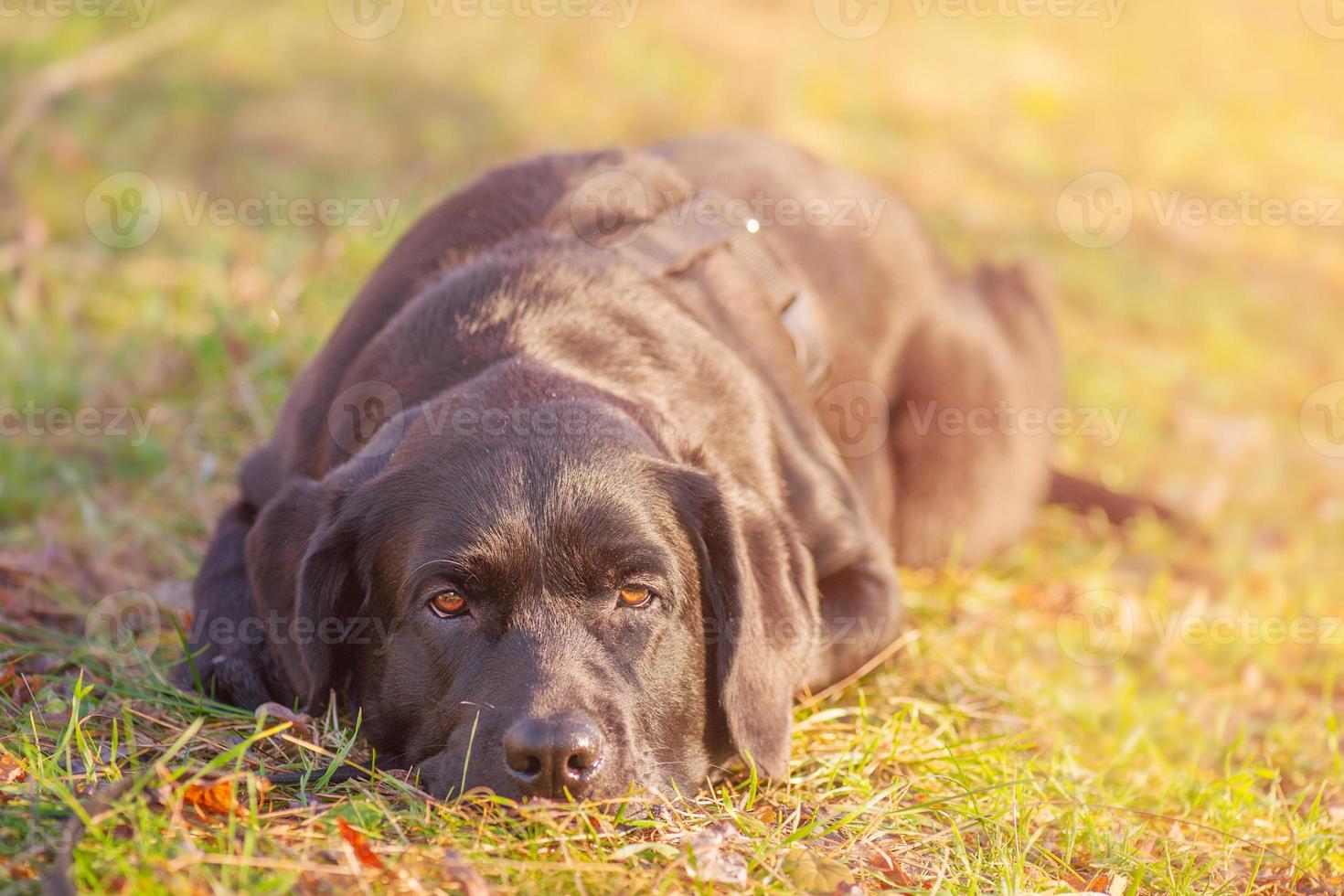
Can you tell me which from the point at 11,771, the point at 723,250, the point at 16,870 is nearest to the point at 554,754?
the point at 16,870

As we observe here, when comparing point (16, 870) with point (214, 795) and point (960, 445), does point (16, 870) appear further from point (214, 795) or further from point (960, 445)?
point (960, 445)

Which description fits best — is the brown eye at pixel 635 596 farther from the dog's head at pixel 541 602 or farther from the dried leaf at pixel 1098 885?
the dried leaf at pixel 1098 885

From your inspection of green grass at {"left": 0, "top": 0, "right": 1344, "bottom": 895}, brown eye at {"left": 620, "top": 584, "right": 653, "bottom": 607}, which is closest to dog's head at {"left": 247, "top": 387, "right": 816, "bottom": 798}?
brown eye at {"left": 620, "top": 584, "right": 653, "bottom": 607}

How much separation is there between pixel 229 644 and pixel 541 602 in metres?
1.03

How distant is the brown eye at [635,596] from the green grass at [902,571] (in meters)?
0.45

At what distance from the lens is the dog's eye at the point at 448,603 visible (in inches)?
106

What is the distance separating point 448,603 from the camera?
2711 mm

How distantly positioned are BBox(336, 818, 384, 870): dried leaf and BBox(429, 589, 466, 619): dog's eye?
1.74ft

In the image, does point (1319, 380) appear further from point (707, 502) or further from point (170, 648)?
point (170, 648)

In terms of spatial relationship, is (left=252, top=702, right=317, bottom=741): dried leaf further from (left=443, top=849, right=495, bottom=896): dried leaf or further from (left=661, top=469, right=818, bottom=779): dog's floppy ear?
(left=661, top=469, right=818, bottom=779): dog's floppy ear

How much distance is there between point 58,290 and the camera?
578 centimetres

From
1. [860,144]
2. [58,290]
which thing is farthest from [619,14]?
[58,290]

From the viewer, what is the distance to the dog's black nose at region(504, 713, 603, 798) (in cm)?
236

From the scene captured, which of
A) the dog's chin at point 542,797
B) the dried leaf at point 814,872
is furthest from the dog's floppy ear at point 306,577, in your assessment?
the dried leaf at point 814,872
